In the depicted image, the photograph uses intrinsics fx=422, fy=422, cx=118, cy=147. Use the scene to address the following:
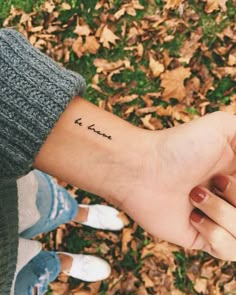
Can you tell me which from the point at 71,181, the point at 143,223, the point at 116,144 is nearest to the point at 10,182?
the point at 71,181

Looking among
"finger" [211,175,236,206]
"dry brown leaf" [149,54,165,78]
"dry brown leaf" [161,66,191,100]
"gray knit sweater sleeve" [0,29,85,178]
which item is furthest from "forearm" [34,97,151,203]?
"dry brown leaf" [149,54,165,78]

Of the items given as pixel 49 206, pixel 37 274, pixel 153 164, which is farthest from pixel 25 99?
pixel 37 274

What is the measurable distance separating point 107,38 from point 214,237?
2.32m

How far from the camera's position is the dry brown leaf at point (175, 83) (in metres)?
3.41

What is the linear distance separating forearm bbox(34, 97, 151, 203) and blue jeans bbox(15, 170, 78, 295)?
685 millimetres

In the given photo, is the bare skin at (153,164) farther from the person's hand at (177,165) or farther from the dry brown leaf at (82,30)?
the dry brown leaf at (82,30)

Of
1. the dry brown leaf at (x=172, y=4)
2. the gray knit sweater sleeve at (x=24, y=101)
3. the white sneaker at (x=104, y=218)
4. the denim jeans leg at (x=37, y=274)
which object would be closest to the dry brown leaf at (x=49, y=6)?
the dry brown leaf at (x=172, y=4)

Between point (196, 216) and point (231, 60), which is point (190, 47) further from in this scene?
point (196, 216)

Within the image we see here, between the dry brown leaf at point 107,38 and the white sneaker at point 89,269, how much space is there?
1798mm

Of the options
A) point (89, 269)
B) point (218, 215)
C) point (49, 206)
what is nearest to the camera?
point (218, 215)

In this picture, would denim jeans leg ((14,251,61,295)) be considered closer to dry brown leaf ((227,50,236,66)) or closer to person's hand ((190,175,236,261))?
person's hand ((190,175,236,261))

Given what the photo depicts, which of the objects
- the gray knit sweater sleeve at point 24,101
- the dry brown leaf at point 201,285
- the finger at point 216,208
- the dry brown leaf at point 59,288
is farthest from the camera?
the dry brown leaf at point 59,288

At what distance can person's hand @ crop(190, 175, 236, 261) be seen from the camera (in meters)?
1.83

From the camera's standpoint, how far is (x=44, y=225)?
8.29 ft
